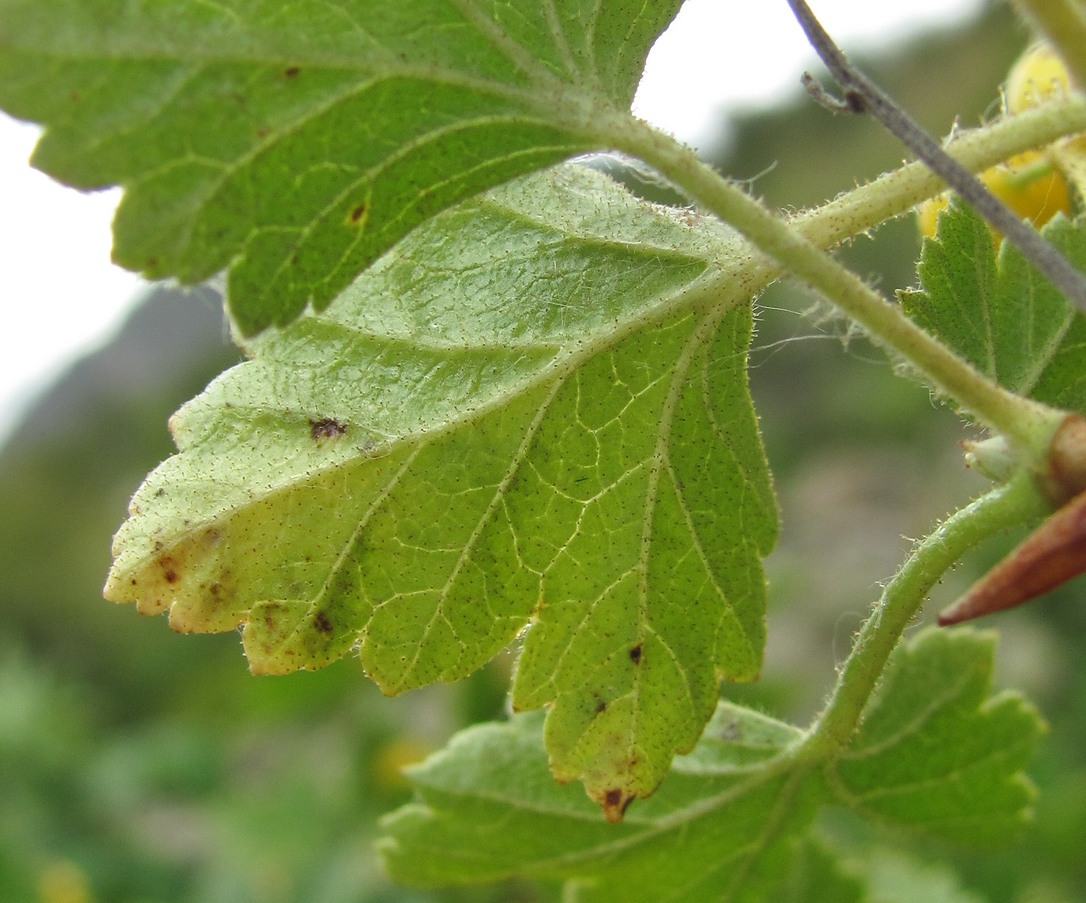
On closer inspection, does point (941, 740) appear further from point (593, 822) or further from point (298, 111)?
point (298, 111)

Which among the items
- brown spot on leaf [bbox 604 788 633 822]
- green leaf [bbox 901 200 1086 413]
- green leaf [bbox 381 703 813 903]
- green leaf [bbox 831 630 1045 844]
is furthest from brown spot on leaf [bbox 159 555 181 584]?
green leaf [bbox 831 630 1045 844]

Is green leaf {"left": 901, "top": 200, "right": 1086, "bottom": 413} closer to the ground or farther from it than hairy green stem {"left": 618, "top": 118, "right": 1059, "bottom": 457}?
farther from it

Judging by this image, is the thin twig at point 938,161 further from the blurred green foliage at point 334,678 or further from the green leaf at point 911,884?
the green leaf at point 911,884

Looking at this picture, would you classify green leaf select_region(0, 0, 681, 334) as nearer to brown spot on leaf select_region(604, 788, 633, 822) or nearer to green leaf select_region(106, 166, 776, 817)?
green leaf select_region(106, 166, 776, 817)

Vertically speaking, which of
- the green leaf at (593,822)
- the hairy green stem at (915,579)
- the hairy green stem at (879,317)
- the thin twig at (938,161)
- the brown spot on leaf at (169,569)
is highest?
the thin twig at (938,161)

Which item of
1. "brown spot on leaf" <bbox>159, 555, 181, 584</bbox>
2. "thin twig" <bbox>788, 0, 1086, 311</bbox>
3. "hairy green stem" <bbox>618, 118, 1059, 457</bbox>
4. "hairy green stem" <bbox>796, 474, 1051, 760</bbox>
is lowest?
"brown spot on leaf" <bbox>159, 555, 181, 584</bbox>

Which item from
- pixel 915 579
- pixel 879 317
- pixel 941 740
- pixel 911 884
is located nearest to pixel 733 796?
pixel 941 740

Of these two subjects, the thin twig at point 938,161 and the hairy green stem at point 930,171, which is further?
the hairy green stem at point 930,171

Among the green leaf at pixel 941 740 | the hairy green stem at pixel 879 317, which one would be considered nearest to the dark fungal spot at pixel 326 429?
the hairy green stem at pixel 879 317
